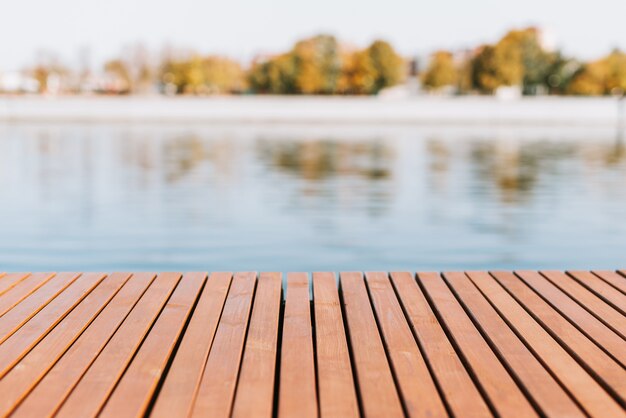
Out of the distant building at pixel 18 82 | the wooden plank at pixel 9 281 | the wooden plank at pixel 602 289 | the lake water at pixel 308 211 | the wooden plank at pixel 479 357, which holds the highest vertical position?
the distant building at pixel 18 82

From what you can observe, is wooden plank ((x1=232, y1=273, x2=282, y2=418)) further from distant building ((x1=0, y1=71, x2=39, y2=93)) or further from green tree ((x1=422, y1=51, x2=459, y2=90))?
distant building ((x1=0, y1=71, x2=39, y2=93))

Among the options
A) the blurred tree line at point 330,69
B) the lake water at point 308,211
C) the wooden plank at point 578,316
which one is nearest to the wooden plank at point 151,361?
the wooden plank at point 578,316

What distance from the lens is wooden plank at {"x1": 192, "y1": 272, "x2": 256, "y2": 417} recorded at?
2730 millimetres

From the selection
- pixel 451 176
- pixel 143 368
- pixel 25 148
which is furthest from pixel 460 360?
pixel 25 148

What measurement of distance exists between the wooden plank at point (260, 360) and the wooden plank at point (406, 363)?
19.6 inches

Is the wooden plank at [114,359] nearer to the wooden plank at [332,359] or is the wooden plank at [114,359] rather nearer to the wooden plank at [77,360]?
the wooden plank at [77,360]

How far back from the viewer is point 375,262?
7.68m

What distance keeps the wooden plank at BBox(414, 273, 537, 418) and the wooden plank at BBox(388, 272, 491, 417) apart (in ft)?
0.14

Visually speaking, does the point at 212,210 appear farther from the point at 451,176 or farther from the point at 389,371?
the point at 389,371

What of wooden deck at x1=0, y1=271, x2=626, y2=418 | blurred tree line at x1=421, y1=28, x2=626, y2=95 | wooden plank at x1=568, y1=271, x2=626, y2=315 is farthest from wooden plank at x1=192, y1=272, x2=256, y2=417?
blurred tree line at x1=421, y1=28, x2=626, y2=95

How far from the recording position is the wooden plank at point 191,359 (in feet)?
8.93

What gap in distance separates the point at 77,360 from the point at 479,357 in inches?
66.0

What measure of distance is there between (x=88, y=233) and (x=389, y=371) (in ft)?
22.6

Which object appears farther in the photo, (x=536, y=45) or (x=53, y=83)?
(x=53, y=83)
